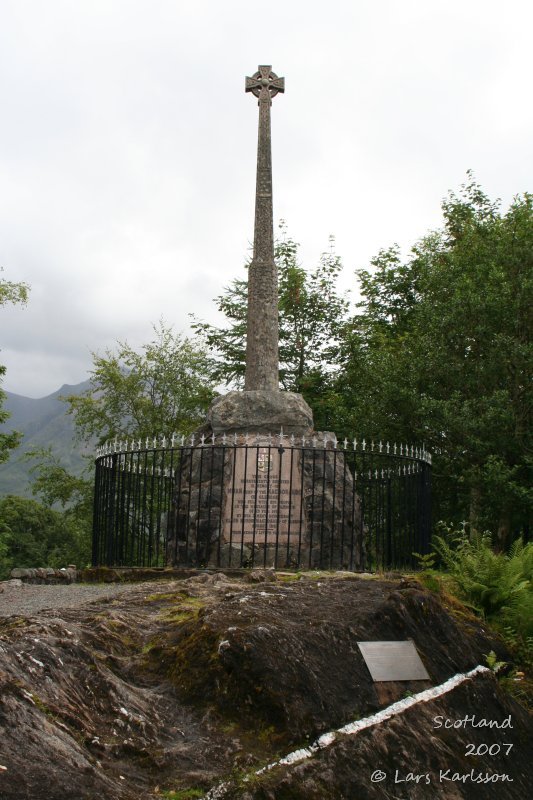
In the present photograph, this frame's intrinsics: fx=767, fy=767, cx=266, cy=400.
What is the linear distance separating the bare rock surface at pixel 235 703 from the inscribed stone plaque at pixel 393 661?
50mm

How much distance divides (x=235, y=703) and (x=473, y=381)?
17498mm

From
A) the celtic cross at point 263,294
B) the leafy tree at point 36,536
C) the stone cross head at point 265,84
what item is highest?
the stone cross head at point 265,84

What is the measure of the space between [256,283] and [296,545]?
17.0ft

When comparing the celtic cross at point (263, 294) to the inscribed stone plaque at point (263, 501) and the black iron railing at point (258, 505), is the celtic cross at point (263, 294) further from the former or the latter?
the inscribed stone plaque at point (263, 501)

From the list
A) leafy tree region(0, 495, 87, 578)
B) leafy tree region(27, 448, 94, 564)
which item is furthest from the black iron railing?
leafy tree region(0, 495, 87, 578)

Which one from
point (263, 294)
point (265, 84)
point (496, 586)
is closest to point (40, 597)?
point (496, 586)

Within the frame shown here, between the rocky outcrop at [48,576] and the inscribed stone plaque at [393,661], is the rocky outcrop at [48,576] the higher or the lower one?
the lower one

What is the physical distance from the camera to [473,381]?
19.9 meters

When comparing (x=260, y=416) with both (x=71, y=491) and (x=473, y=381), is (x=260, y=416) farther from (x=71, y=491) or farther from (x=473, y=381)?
(x=71, y=491)

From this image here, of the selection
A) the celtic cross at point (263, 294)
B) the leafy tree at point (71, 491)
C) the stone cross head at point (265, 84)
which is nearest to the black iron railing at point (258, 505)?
the celtic cross at point (263, 294)

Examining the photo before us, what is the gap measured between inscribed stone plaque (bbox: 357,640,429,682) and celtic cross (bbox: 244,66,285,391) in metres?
10.2

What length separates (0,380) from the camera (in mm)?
25281

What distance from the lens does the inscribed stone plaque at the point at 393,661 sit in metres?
3.90

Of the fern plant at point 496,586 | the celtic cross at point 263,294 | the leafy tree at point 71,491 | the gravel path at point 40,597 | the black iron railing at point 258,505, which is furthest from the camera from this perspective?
the leafy tree at point 71,491
